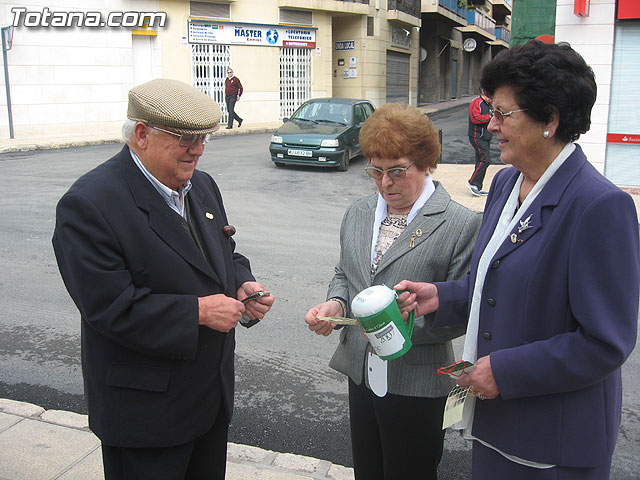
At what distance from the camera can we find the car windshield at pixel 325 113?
47.4 ft

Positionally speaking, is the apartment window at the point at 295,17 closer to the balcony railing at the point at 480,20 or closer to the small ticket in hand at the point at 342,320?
the balcony railing at the point at 480,20

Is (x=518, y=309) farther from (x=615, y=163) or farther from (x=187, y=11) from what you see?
(x=187, y=11)

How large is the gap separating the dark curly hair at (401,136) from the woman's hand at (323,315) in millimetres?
630

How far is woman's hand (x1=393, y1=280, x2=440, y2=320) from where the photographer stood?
2232mm

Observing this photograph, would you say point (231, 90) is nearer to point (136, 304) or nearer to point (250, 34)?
point (250, 34)

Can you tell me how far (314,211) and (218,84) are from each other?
15494mm

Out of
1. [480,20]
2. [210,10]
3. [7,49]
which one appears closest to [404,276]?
[7,49]

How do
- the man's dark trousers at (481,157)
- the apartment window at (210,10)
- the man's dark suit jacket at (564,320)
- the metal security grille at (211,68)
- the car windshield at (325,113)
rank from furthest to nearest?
the metal security grille at (211,68), the apartment window at (210,10), the car windshield at (325,113), the man's dark trousers at (481,157), the man's dark suit jacket at (564,320)

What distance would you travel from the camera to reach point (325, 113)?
1473cm

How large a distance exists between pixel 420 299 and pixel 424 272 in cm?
21

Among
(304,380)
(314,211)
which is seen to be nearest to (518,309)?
(304,380)

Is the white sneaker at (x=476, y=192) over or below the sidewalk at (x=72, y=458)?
over

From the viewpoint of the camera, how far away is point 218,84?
24.0m

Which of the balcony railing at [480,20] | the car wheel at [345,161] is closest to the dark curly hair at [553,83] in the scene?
the car wheel at [345,161]
